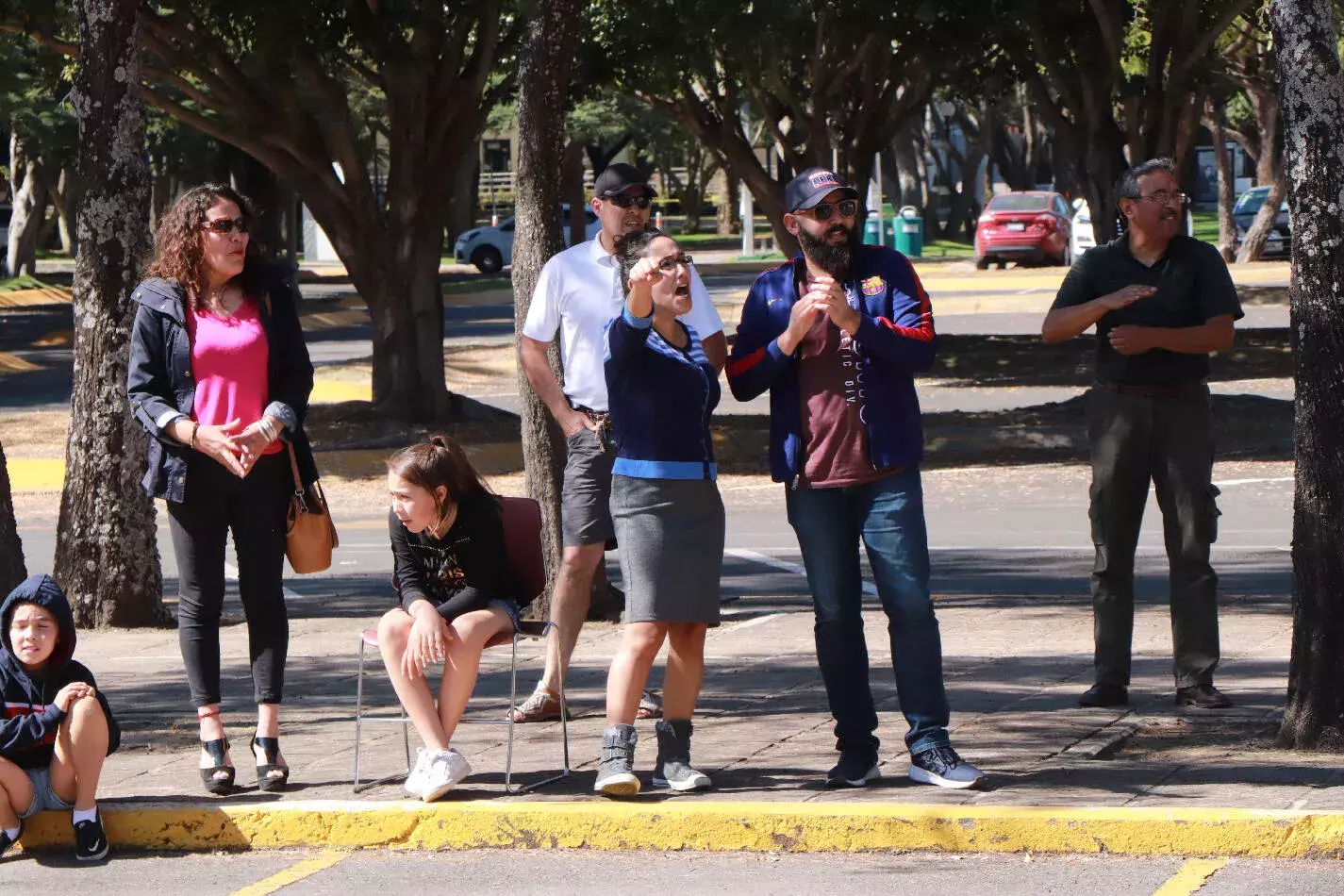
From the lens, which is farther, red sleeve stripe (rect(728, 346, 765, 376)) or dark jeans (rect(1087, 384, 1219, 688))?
dark jeans (rect(1087, 384, 1219, 688))

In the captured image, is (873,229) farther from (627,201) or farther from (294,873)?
(294,873)

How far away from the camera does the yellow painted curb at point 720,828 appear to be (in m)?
5.53

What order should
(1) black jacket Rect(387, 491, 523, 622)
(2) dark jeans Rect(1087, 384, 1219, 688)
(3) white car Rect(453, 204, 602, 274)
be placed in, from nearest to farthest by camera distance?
(1) black jacket Rect(387, 491, 523, 622)
(2) dark jeans Rect(1087, 384, 1219, 688)
(3) white car Rect(453, 204, 602, 274)

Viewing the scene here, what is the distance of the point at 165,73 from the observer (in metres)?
18.1

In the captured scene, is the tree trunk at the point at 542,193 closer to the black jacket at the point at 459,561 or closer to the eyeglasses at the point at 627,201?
the eyeglasses at the point at 627,201

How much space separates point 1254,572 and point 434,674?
5.42m

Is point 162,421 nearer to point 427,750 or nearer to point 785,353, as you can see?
point 427,750

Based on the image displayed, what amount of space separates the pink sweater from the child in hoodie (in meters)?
0.76

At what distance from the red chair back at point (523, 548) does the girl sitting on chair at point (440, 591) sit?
3 centimetres

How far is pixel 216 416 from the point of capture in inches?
248

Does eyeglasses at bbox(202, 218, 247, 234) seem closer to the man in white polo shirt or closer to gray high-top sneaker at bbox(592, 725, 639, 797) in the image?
the man in white polo shirt

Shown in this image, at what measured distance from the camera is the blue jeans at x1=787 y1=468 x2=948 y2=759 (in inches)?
239

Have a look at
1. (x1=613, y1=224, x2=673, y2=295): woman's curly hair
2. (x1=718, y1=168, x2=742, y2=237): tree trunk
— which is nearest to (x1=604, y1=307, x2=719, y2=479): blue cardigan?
(x1=613, y1=224, x2=673, y2=295): woman's curly hair

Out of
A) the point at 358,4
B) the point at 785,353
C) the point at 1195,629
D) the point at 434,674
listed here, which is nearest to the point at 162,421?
the point at 785,353
